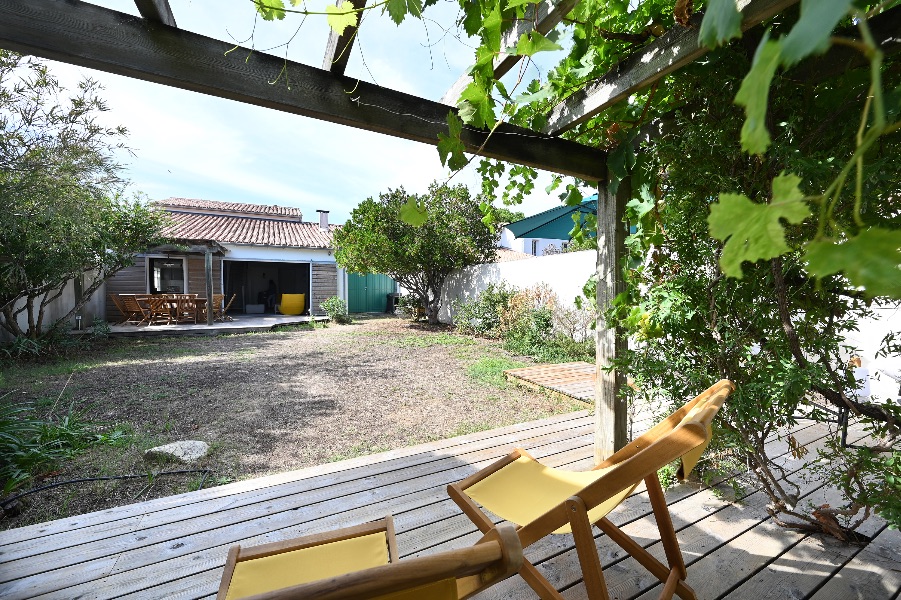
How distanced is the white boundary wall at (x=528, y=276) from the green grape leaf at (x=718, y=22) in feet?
18.4

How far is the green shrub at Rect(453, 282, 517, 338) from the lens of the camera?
9.94 m

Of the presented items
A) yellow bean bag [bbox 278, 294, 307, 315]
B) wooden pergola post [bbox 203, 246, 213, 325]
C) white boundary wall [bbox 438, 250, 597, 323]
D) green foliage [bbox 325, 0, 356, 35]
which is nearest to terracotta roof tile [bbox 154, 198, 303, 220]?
yellow bean bag [bbox 278, 294, 307, 315]

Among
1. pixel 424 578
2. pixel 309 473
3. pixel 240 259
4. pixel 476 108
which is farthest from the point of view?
pixel 240 259

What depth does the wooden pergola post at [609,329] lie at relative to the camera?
8.16ft

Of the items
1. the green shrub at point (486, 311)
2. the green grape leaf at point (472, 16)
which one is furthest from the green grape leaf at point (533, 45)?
the green shrub at point (486, 311)

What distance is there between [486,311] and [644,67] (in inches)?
341

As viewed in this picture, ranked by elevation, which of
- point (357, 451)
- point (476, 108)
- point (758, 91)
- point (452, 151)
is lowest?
point (357, 451)

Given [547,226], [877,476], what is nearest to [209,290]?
[547,226]

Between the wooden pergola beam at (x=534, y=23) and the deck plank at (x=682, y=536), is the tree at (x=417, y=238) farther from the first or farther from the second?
the deck plank at (x=682, y=536)

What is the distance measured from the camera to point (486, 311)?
10.4 metres

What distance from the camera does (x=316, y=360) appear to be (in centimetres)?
764

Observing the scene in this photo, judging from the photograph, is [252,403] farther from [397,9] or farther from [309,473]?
[397,9]

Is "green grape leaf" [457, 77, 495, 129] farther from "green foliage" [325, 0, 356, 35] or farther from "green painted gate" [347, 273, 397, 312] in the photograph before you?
"green painted gate" [347, 273, 397, 312]

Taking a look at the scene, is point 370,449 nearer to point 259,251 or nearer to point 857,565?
point 857,565
